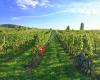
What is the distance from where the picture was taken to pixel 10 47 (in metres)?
54.9

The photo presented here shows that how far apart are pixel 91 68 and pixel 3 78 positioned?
10423 millimetres

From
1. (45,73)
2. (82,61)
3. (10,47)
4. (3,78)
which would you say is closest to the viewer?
(3,78)

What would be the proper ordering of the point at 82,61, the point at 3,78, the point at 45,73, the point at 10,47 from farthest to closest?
the point at 10,47 < the point at 82,61 < the point at 45,73 < the point at 3,78

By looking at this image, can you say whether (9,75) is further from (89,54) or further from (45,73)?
(89,54)

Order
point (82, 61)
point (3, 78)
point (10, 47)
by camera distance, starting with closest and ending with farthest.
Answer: point (3, 78) → point (82, 61) → point (10, 47)

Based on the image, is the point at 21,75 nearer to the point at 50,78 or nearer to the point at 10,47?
the point at 50,78

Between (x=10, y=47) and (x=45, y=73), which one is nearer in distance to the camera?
(x=45, y=73)

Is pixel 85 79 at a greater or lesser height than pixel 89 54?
lesser

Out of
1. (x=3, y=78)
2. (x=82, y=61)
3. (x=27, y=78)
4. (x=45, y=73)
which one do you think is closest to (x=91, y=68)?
(x=82, y=61)

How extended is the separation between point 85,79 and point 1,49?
2220 cm

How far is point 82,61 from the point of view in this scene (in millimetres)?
32844

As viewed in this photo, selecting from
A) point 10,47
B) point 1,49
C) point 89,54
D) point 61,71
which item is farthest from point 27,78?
point 10,47

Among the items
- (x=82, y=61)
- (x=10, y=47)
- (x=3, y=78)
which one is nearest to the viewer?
(x=3, y=78)

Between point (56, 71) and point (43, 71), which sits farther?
point (56, 71)
